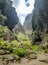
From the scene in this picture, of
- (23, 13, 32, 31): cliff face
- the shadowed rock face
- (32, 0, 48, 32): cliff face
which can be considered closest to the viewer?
(32, 0, 48, 32): cliff face

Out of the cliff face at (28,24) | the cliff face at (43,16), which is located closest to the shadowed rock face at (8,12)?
the cliff face at (43,16)

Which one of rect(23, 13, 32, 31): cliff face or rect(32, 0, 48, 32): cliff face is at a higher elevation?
rect(32, 0, 48, 32): cliff face

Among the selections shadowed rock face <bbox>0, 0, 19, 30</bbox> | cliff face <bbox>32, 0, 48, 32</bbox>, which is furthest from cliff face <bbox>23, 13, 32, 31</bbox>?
cliff face <bbox>32, 0, 48, 32</bbox>

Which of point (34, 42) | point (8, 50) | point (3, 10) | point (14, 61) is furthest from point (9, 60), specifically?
point (3, 10)

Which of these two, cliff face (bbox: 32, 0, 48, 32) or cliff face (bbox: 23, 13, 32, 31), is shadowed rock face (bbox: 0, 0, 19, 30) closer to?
cliff face (bbox: 32, 0, 48, 32)

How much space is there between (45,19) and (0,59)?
69.2ft

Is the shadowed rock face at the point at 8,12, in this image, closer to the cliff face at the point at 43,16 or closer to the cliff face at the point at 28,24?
the cliff face at the point at 43,16

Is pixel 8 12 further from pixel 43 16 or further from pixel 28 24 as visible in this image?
pixel 28 24

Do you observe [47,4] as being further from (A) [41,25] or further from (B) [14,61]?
(B) [14,61]

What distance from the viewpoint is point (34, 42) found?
106 feet

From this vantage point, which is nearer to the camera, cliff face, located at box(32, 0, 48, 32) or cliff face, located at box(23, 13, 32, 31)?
cliff face, located at box(32, 0, 48, 32)

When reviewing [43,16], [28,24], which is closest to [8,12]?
[43,16]

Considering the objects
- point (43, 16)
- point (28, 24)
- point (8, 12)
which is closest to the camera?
point (43, 16)

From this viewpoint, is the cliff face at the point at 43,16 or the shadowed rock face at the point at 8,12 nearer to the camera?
the cliff face at the point at 43,16
